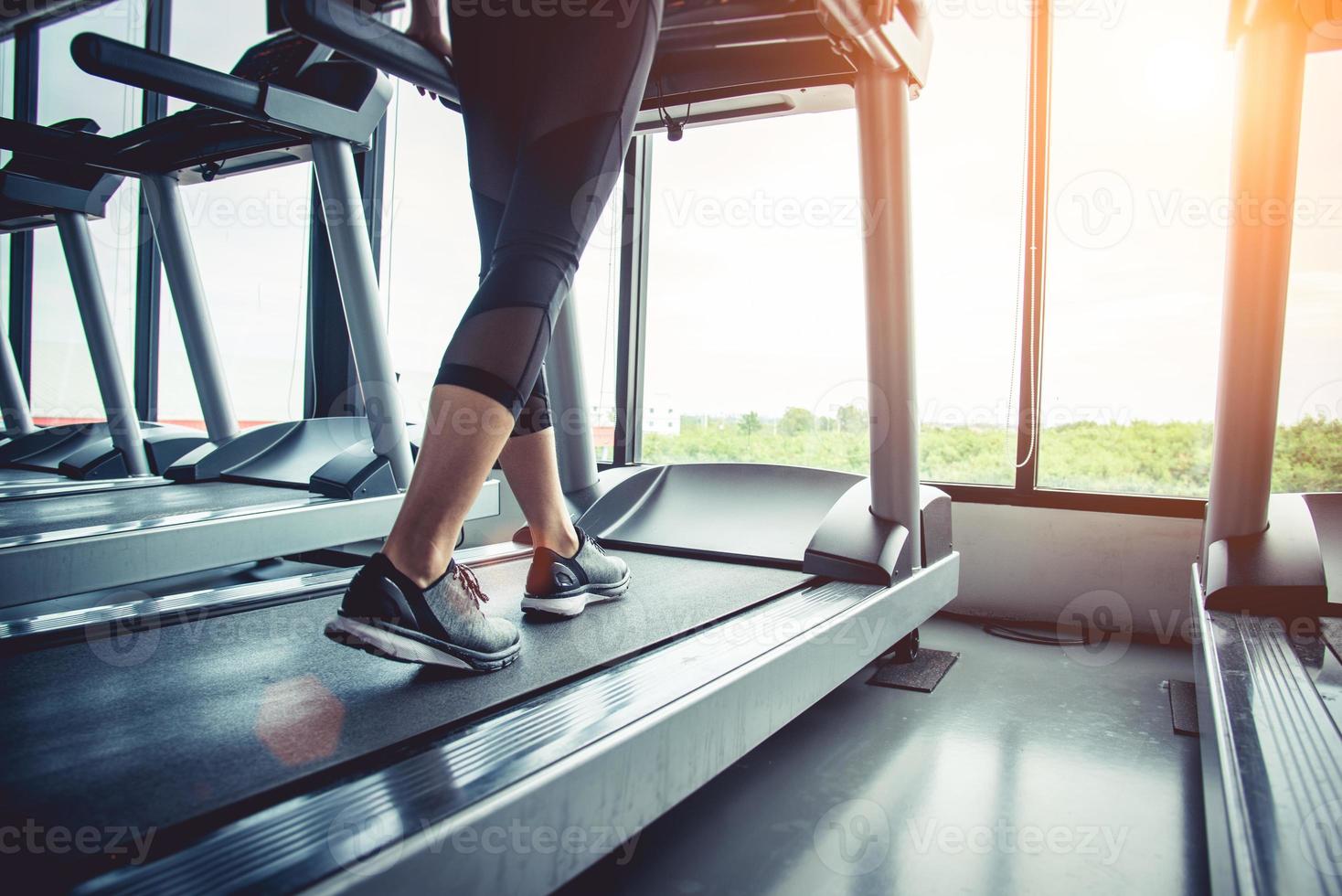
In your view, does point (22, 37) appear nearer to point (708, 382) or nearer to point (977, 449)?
point (708, 382)

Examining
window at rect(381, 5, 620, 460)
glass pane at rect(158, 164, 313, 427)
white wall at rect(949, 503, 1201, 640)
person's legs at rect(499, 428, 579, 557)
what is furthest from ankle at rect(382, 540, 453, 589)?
glass pane at rect(158, 164, 313, 427)

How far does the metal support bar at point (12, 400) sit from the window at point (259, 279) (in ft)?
3.58

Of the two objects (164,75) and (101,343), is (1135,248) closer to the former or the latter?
(164,75)

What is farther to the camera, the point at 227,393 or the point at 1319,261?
the point at 227,393

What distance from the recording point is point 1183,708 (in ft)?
5.16

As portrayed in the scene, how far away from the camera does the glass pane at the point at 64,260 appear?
4133mm

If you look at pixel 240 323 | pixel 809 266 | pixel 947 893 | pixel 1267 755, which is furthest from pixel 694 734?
pixel 240 323

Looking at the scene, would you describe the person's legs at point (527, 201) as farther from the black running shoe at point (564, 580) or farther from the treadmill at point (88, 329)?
the treadmill at point (88, 329)

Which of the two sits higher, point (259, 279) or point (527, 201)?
point (259, 279)

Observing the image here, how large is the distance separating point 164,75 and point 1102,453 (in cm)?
255

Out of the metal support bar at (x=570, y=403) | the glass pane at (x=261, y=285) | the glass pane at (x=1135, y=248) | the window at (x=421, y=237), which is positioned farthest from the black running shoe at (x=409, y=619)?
the glass pane at (x=261, y=285)

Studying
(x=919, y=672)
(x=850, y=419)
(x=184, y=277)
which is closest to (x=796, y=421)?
(x=850, y=419)

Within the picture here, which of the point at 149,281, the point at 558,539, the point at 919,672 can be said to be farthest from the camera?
the point at 149,281

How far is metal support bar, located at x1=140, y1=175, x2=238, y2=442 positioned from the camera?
291 centimetres
